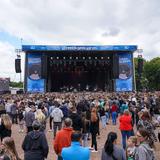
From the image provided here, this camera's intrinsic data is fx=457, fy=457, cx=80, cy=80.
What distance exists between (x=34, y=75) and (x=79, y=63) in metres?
8.15

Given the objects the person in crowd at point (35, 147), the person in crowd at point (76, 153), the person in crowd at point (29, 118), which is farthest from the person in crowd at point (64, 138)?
the person in crowd at point (29, 118)

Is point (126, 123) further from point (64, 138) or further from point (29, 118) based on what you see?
point (64, 138)

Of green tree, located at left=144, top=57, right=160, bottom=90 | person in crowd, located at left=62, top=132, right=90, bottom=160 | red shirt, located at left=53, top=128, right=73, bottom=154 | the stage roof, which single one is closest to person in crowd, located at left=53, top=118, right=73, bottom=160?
red shirt, located at left=53, top=128, right=73, bottom=154

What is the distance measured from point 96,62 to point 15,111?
2827 centimetres

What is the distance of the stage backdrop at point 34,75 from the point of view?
147 ft

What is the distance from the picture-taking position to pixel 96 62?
50.0 m

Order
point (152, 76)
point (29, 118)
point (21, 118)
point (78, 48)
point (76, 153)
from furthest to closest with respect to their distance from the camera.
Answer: point (152, 76)
point (78, 48)
point (21, 118)
point (29, 118)
point (76, 153)

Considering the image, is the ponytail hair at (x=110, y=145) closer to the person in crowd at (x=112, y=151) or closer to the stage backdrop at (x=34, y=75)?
the person in crowd at (x=112, y=151)

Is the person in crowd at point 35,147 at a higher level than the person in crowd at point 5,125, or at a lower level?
lower

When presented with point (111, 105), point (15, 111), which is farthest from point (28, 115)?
point (111, 105)

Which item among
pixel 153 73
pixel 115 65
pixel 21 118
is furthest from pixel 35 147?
pixel 153 73

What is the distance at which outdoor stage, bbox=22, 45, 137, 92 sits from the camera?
44.6 metres

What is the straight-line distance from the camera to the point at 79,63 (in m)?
51.4

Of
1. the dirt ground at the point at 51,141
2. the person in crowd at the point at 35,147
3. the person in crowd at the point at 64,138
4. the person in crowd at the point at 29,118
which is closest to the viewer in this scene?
the person in crowd at the point at 35,147
